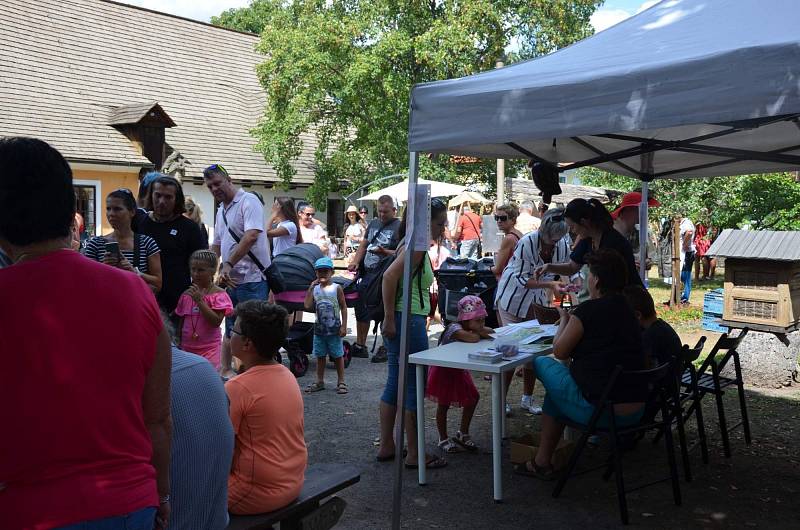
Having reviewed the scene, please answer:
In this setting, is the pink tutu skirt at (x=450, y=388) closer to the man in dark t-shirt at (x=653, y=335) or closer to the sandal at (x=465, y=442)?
the sandal at (x=465, y=442)

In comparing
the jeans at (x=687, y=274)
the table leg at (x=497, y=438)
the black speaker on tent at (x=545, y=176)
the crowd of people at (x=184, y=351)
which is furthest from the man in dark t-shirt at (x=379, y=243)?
the jeans at (x=687, y=274)

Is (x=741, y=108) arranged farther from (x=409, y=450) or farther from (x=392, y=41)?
(x=392, y=41)

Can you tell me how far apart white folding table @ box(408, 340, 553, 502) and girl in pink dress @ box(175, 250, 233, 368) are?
56.9 inches

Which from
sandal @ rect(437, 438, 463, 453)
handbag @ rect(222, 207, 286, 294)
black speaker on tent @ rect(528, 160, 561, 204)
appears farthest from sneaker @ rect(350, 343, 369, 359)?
sandal @ rect(437, 438, 463, 453)

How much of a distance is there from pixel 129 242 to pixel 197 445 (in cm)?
286

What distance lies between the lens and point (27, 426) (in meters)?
1.74

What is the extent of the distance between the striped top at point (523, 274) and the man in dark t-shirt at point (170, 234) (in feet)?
8.51

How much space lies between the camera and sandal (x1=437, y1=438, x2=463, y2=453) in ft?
17.8

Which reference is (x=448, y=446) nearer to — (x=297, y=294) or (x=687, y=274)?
(x=297, y=294)

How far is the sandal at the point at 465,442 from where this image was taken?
18.0 feet

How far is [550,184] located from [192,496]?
16.1 ft

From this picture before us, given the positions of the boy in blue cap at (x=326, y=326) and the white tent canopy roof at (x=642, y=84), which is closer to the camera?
the white tent canopy roof at (x=642, y=84)

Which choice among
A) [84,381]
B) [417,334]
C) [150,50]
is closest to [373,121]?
[150,50]

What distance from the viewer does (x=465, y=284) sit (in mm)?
8391
